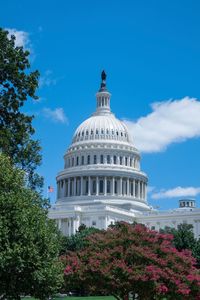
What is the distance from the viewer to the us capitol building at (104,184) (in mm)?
145125

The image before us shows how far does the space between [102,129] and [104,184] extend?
1847cm

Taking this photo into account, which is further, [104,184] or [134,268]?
[104,184]

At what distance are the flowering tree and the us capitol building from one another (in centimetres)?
9933

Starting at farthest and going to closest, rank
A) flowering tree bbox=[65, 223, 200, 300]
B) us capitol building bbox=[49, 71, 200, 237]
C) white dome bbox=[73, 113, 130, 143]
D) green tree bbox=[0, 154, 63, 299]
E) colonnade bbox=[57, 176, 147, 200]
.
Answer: white dome bbox=[73, 113, 130, 143] → colonnade bbox=[57, 176, 147, 200] → us capitol building bbox=[49, 71, 200, 237] → flowering tree bbox=[65, 223, 200, 300] → green tree bbox=[0, 154, 63, 299]

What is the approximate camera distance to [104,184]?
162125 millimetres

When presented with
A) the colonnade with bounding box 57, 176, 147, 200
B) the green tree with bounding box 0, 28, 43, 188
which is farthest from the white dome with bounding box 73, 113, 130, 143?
the green tree with bounding box 0, 28, 43, 188

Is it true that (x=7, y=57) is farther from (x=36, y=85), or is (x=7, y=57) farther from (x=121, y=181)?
(x=121, y=181)

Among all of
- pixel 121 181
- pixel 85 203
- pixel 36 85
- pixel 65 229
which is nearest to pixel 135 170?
pixel 121 181

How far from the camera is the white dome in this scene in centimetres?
17200

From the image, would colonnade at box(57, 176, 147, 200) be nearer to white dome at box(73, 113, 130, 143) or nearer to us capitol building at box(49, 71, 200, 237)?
us capitol building at box(49, 71, 200, 237)

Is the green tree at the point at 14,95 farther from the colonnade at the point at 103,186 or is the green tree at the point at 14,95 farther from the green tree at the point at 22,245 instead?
the colonnade at the point at 103,186

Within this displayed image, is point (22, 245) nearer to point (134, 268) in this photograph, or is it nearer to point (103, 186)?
point (134, 268)

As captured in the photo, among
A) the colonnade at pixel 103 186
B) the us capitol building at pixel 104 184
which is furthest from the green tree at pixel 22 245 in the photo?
the colonnade at pixel 103 186

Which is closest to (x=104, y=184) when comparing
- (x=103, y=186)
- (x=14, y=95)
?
Result: (x=103, y=186)
